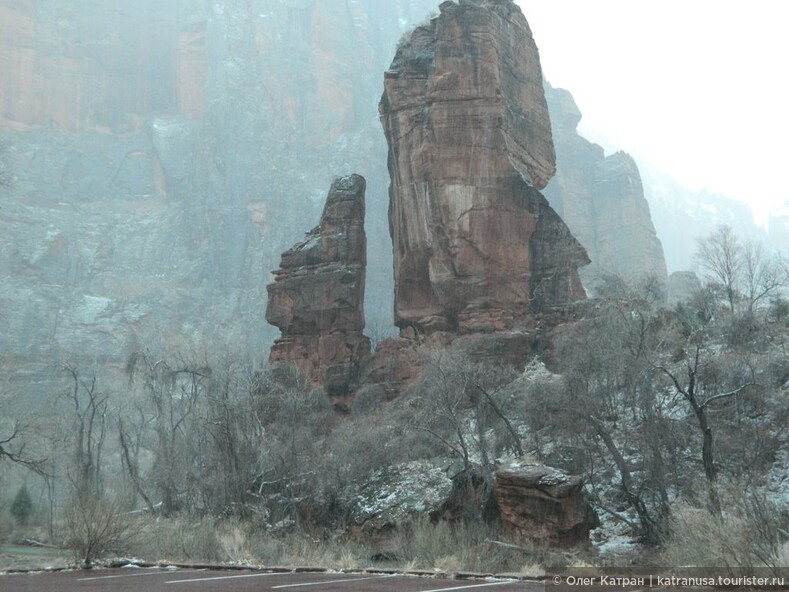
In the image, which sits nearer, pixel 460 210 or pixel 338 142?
pixel 460 210

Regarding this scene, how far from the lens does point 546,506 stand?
75.8 feet

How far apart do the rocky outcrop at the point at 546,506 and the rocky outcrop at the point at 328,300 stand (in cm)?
2165

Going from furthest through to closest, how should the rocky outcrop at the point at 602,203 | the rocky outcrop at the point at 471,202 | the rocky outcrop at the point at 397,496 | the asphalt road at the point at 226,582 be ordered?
the rocky outcrop at the point at 602,203, the rocky outcrop at the point at 471,202, the rocky outcrop at the point at 397,496, the asphalt road at the point at 226,582

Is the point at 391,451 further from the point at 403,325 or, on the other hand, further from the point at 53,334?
the point at 53,334

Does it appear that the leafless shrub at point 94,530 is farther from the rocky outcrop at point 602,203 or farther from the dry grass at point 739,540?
the rocky outcrop at point 602,203

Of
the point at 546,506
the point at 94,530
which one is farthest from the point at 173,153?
the point at 94,530

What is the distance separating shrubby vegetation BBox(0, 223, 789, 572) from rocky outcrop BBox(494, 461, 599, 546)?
719 mm

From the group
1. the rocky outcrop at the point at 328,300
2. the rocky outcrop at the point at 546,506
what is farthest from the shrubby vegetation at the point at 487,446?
the rocky outcrop at the point at 328,300

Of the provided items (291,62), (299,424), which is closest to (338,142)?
(291,62)

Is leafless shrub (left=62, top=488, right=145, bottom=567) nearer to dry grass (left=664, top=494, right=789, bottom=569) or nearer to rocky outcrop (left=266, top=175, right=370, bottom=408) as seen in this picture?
dry grass (left=664, top=494, right=789, bottom=569)

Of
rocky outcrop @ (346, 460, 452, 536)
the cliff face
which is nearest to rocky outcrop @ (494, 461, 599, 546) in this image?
rocky outcrop @ (346, 460, 452, 536)

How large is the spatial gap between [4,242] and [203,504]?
291ft

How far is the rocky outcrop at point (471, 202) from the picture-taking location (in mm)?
44781

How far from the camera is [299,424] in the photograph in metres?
36.4
